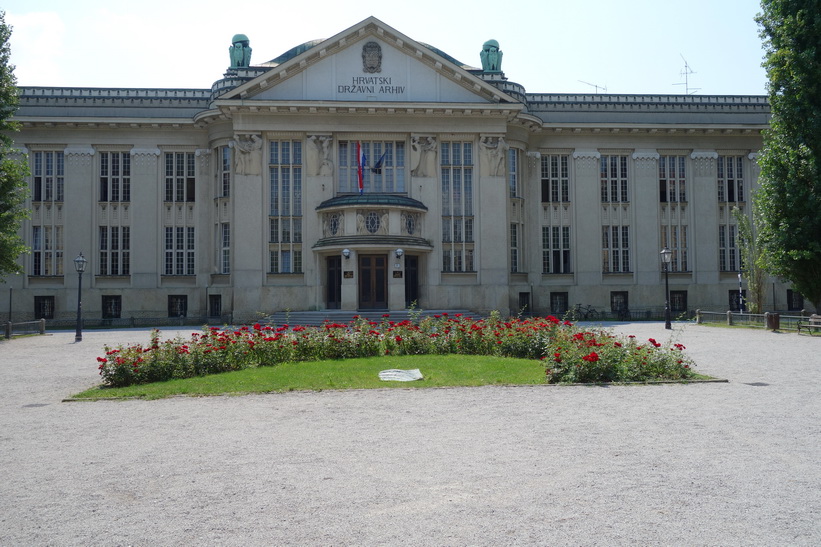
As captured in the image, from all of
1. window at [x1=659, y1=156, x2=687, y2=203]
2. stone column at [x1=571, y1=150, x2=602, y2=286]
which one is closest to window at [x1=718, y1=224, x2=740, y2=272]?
window at [x1=659, y1=156, x2=687, y2=203]

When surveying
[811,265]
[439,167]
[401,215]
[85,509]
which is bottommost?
[85,509]

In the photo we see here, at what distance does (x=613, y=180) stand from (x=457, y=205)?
12194mm

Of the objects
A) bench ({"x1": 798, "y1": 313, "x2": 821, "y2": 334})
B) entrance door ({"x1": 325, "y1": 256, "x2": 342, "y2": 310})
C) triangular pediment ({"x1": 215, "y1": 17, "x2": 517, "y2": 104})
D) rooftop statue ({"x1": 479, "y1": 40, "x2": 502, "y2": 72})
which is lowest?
bench ({"x1": 798, "y1": 313, "x2": 821, "y2": 334})

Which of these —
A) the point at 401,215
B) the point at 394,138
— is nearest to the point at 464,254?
the point at 401,215

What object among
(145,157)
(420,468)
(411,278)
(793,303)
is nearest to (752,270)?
(793,303)

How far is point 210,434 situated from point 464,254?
107 ft

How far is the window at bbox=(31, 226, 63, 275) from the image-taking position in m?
42.8

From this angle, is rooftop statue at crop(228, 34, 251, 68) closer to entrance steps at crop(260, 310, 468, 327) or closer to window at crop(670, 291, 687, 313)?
entrance steps at crop(260, 310, 468, 327)

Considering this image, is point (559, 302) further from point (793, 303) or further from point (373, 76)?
point (373, 76)

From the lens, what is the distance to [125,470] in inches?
312

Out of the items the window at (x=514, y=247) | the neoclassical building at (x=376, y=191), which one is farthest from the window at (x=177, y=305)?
the window at (x=514, y=247)

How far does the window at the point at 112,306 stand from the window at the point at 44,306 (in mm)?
3341

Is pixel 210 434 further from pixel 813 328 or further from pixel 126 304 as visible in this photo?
pixel 126 304

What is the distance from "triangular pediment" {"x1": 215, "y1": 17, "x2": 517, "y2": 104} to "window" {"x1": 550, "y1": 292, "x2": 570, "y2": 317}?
13719 mm
